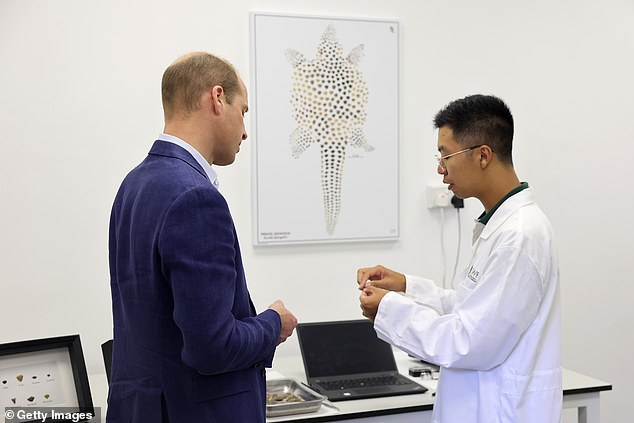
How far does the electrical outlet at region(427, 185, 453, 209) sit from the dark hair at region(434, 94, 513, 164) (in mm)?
1100

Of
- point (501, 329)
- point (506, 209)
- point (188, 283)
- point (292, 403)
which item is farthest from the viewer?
point (292, 403)

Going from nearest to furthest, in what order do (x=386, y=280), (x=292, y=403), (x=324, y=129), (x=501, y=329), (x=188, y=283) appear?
(x=188, y=283)
(x=501, y=329)
(x=292, y=403)
(x=386, y=280)
(x=324, y=129)

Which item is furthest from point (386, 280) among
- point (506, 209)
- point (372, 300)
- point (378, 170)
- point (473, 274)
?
point (378, 170)

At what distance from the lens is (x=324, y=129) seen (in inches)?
115

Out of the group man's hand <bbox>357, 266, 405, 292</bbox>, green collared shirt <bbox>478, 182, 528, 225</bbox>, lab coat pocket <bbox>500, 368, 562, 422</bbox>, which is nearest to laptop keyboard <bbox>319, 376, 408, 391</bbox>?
man's hand <bbox>357, 266, 405, 292</bbox>

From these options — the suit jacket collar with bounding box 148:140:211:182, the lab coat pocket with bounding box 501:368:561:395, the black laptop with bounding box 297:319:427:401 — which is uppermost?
the suit jacket collar with bounding box 148:140:211:182

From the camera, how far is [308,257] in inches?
117

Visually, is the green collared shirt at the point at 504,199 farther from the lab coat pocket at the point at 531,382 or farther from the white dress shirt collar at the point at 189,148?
the white dress shirt collar at the point at 189,148

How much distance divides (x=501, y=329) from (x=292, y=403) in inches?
27.9

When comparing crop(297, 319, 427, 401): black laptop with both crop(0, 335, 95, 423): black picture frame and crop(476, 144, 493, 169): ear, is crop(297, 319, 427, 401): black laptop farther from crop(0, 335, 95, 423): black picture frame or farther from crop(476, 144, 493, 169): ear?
crop(476, 144, 493, 169): ear

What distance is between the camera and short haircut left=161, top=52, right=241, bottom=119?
5.08ft

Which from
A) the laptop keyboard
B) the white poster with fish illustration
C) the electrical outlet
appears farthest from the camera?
the electrical outlet

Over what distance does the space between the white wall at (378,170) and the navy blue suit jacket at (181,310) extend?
1.16 m

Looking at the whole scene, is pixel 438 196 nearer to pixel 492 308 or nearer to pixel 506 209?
pixel 506 209
